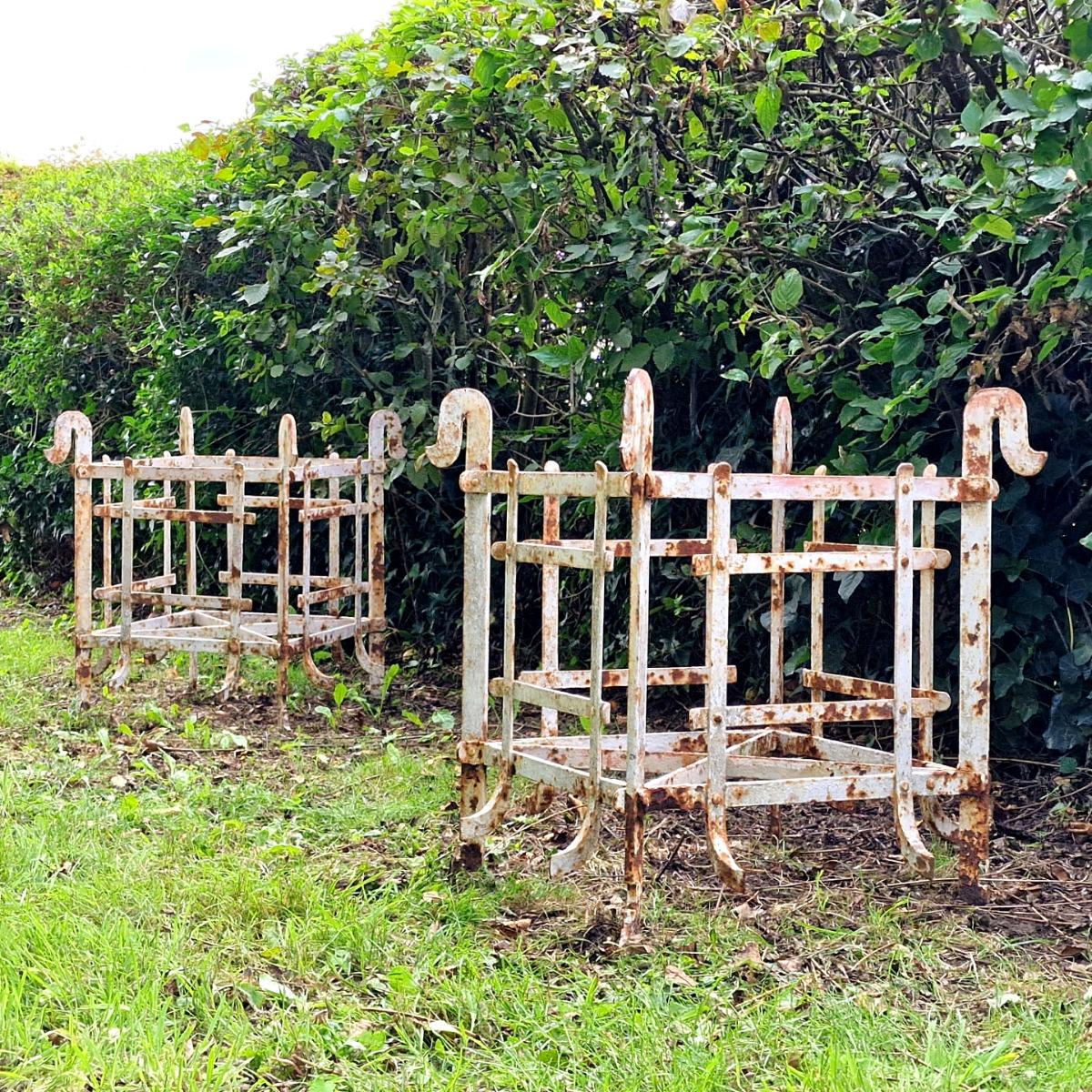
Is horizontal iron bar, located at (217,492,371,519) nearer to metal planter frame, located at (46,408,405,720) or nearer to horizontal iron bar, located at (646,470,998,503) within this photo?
metal planter frame, located at (46,408,405,720)

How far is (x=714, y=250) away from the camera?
4742mm

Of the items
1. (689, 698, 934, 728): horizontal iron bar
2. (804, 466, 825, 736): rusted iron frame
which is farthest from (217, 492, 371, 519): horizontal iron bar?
(689, 698, 934, 728): horizontal iron bar

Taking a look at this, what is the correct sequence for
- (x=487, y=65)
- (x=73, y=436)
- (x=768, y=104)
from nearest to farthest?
(x=768, y=104) → (x=487, y=65) → (x=73, y=436)

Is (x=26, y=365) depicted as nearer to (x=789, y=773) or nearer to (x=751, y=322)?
(x=751, y=322)

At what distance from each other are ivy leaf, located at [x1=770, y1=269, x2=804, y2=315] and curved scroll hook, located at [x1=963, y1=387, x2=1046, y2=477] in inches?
35.3

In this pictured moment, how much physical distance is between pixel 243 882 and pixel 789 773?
168cm

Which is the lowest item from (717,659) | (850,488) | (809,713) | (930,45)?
(809,713)

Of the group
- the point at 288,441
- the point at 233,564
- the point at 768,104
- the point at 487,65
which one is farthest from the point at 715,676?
the point at 233,564

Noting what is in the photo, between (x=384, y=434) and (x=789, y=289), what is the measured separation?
2827 mm

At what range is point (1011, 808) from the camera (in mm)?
4645

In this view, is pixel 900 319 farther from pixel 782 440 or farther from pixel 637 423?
pixel 637 423

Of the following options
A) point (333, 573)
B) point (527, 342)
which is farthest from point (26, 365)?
point (527, 342)

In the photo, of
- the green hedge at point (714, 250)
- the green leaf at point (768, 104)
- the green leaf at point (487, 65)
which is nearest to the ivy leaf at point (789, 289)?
the green hedge at point (714, 250)

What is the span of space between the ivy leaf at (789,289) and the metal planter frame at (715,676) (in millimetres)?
649
